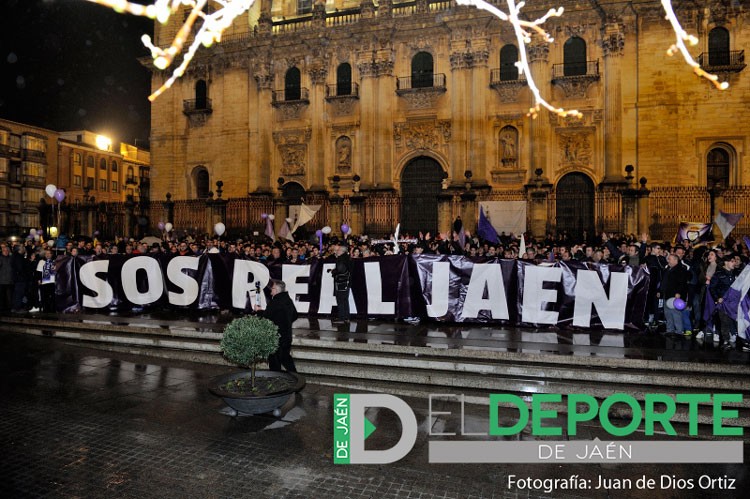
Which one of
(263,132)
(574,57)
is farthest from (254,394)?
(263,132)

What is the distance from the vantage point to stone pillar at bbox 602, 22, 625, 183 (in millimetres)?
26547

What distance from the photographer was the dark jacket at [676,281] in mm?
10781

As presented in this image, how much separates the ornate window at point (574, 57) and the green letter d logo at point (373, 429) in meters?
25.3

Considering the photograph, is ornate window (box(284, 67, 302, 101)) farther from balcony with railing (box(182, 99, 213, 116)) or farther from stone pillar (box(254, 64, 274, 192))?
balcony with railing (box(182, 99, 213, 116))

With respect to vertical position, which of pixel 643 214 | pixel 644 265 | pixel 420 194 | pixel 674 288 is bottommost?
pixel 674 288

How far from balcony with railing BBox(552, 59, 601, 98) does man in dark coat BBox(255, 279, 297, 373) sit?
2427cm

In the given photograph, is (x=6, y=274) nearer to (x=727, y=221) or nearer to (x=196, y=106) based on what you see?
(x=727, y=221)

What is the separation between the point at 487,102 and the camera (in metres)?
28.6

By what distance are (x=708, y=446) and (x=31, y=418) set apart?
8.85 metres

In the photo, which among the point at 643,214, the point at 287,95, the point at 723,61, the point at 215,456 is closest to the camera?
the point at 215,456

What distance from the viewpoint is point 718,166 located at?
26.1 m

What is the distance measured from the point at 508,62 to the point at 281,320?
989 inches

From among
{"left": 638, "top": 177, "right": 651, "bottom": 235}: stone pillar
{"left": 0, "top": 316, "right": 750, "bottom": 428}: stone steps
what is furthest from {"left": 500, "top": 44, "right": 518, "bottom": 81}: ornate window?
{"left": 0, "top": 316, "right": 750, "bottom": 428}: stone steps

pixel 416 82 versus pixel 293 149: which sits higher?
pixel 416 82
